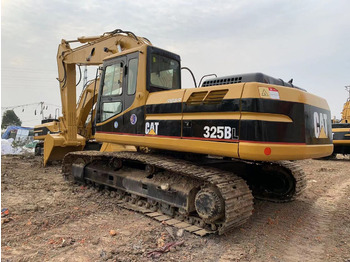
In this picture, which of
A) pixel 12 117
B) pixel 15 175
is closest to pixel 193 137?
pixel 15 175

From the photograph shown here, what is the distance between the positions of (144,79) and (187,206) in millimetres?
2232

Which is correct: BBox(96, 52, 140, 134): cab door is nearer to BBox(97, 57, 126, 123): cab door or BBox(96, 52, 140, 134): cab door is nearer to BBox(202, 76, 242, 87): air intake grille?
BBox(97, 57, 126, 123): cab door

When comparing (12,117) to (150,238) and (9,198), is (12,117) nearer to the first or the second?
(9,198)

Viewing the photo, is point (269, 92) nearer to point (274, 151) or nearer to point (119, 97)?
point (274, 151)

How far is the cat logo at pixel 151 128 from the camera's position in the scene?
462 cm

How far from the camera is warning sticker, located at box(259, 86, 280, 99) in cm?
354

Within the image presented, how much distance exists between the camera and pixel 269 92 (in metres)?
3.58

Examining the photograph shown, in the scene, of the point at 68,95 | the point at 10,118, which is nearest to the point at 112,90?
the point at 68,95

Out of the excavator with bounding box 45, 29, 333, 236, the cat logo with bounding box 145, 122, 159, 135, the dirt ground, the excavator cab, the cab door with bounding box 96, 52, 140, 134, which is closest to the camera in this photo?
the dirt ground

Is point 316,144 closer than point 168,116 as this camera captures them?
Yes

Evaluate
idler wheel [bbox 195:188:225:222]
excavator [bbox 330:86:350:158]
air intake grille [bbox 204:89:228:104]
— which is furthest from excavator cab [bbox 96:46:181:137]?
excavator [bbox 330:86:350:158]

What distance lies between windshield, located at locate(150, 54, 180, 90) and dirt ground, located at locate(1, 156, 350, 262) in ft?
7.67

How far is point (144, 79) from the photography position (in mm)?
4891

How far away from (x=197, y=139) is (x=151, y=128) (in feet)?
3.20
